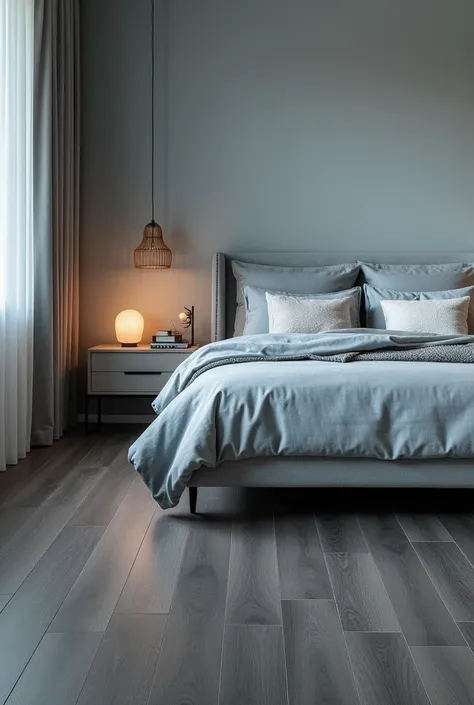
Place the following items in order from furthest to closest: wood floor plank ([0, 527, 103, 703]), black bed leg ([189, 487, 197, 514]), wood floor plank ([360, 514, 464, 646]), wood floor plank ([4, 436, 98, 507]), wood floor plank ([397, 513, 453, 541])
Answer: wood floor plank ([4, 436, 98, 507]) < black bed leg ([189, 487, 197, 514]) < wood floor plank ([397, 513, 453, 541]) < wood floor plank ([360, 514, 464, 646]) < wood floor plank ([0, 527, 103, 703])

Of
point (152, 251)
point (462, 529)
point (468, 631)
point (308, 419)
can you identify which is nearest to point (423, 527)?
point (462, 529)

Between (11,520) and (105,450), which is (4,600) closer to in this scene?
(11,520)

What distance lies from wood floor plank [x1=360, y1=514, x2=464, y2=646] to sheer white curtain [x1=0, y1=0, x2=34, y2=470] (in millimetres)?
1958

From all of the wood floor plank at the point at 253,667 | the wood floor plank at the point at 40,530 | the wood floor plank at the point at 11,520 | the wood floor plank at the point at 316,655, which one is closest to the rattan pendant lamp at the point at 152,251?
the wood floor plank at the point at 40,530

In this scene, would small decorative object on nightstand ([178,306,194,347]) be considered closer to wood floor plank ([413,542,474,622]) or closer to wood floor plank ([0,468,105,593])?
wood floor plank ([0,468,105,593])

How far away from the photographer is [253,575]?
2.22 meters

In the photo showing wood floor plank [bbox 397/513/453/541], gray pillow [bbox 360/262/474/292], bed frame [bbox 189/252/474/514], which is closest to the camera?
wood floor plank [bbox 397/513/453/541]

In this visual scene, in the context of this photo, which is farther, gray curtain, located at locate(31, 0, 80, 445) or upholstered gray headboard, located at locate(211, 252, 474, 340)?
upholstered gray headboard, located at locate(211, 252, 474, 340)

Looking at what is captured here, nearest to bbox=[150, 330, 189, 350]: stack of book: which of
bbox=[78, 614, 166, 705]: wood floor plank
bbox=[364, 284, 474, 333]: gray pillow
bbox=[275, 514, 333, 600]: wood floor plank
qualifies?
bbox=[364, 284, 474, 333]: gray pillow

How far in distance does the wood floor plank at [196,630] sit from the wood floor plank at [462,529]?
82 cm

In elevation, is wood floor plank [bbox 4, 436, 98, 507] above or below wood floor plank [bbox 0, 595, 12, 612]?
above

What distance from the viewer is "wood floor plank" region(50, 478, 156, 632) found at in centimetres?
189

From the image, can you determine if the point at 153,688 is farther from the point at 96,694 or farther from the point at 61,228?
the point at 61,228

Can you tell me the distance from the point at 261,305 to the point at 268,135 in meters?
1.25
